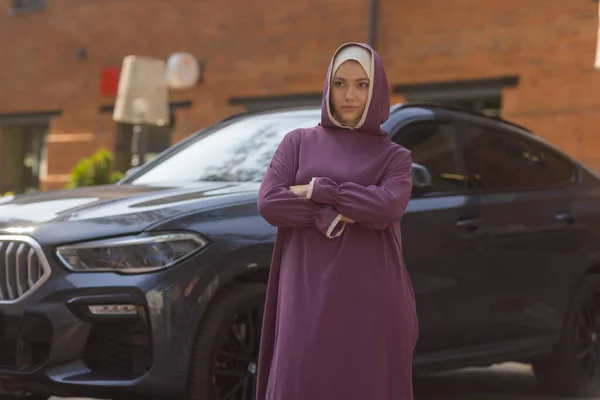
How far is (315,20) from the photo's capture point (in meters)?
16.6

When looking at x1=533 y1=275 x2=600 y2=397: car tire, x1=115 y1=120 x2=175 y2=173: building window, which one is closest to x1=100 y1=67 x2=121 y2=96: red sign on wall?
x1=115 y1=120 x2=175 y2=173: building window

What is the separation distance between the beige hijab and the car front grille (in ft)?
5.55

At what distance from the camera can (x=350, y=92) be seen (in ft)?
13.3

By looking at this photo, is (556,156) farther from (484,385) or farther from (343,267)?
(343,267)

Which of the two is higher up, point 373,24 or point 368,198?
point 373,24

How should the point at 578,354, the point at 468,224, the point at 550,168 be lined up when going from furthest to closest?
the point at 550,168
the point at 578,354
the point at 468,224

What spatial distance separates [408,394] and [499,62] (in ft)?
36.7

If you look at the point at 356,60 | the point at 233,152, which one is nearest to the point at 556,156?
the point at 233,152

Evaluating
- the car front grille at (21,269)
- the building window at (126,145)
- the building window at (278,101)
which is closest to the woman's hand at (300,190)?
the car front grille at (21,269)

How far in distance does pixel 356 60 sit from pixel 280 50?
42.9 ft

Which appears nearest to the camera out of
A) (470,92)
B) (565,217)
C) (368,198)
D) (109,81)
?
(368,198)

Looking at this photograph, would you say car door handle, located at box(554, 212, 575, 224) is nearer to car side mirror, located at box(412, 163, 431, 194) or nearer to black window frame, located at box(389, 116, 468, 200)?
black window frame, located at box(389, 116, 468, 200)

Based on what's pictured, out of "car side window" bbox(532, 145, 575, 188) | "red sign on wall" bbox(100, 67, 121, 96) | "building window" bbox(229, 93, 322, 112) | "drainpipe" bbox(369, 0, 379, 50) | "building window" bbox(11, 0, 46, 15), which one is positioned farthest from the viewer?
"building window" bbox(11, 0, 46, 15)

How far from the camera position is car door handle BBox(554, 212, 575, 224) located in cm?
711
